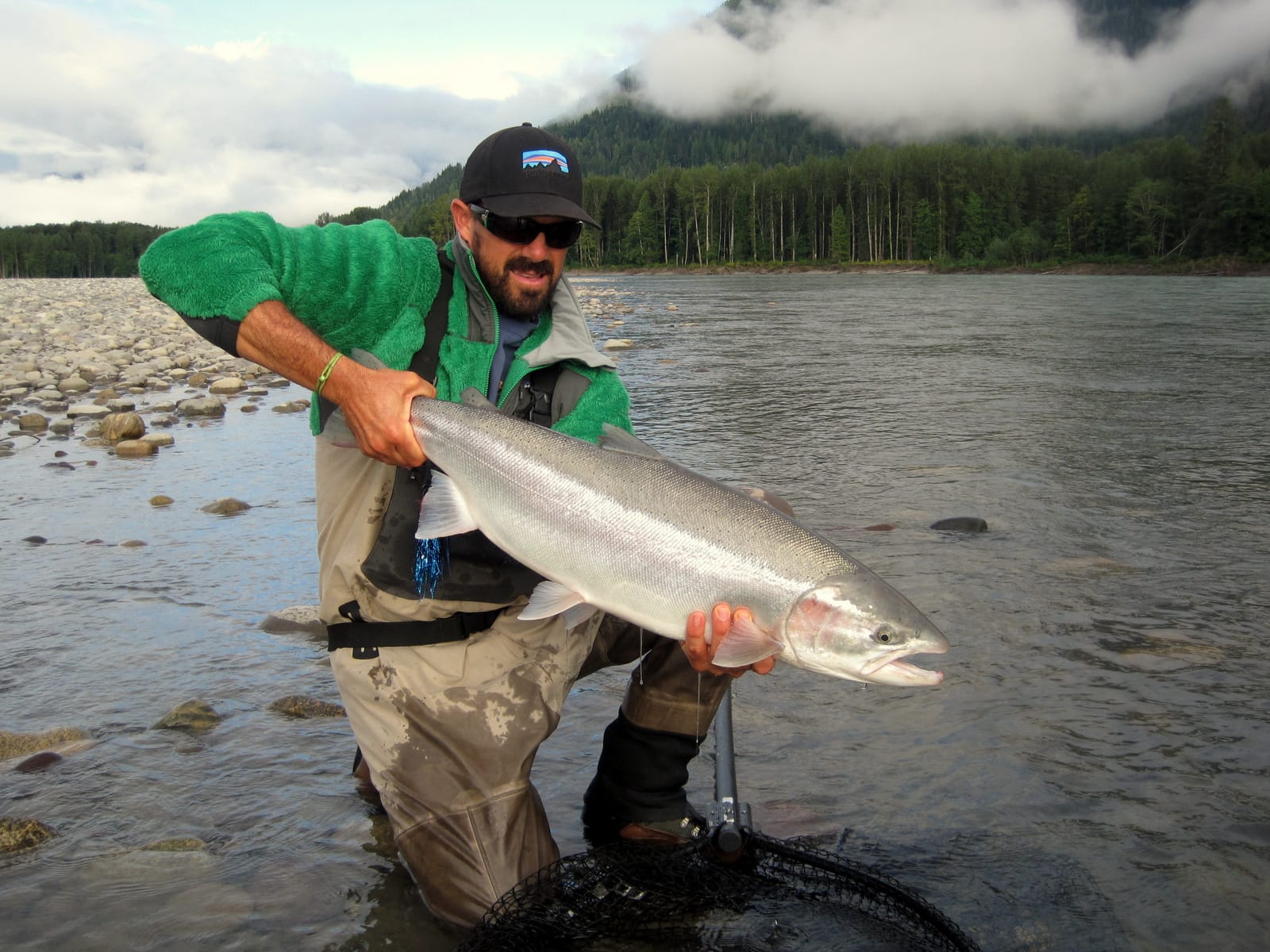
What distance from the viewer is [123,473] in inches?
352

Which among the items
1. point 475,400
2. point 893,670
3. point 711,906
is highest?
point 475,400

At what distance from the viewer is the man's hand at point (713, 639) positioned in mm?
2885

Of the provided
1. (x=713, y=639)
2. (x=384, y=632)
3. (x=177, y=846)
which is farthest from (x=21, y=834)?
(x=713, y=639)

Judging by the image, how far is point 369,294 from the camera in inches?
130

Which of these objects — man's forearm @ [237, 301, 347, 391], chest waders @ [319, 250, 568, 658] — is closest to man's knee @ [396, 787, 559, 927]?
chest waders @ [319, 250, 568, 658]

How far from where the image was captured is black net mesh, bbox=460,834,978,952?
2.79m

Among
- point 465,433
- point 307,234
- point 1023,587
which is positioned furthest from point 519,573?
point 1023,587

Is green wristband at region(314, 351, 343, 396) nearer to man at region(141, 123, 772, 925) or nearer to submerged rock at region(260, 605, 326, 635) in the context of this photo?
man at region(141, 123, 772, 925)

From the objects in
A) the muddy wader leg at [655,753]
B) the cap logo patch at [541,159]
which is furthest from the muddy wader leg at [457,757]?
the cap logo patch at [541,159]

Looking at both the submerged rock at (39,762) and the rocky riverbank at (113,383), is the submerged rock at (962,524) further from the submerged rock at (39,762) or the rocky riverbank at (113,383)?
the rocky riverbank at (113,383)

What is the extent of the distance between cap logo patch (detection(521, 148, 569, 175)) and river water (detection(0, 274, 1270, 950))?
7.38 ft

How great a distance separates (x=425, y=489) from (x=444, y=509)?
22cm

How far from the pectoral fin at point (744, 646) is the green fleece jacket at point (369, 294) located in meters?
0.92

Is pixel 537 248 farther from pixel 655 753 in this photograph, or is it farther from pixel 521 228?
pixel 655 753
